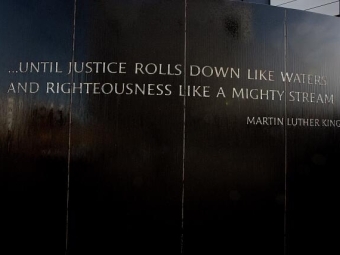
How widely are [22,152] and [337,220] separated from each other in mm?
4671

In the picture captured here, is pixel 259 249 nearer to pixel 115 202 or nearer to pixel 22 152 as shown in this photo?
pixel 115 202

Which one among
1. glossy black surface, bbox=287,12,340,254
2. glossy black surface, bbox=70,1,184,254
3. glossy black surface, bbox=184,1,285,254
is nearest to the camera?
glossy black surface, bbox=70,1,184,254

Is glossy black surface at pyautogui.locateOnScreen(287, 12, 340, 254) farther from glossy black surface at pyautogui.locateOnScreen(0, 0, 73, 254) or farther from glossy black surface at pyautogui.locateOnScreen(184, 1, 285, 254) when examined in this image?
glossy black surface at pyautogui.locateOnScreen(0, 0, 73, 254)

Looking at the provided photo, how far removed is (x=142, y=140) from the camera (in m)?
5.60

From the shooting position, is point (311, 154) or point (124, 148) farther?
point (311, 154)

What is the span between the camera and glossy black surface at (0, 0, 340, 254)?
218 inches

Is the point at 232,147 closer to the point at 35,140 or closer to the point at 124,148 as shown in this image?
the point at 124,148

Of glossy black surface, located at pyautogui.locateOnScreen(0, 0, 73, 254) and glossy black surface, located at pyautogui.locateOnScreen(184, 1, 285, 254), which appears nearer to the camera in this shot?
glossy black surface, located at pyautogui.locateOnScreen(0, 0, 73, 254)

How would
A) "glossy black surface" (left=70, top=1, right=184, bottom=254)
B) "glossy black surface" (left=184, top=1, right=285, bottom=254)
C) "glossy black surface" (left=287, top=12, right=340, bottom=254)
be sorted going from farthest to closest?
"glossy black surface" (left=287, top=12, right=340, bottom=254) → "glossy black surface" (left=184, top=1, right=285, bottom=254) → "glossy black surface" (left=70, top=1, right=184, bottom=254)

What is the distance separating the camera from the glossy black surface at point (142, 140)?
5.53m

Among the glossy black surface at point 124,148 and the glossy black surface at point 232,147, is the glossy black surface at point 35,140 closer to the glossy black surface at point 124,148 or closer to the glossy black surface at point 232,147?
the glossy black surface at point 124,148

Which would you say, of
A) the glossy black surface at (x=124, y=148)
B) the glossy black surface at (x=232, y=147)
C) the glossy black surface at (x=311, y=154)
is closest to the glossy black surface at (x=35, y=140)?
the glossy black surface at (x=124, y=148)

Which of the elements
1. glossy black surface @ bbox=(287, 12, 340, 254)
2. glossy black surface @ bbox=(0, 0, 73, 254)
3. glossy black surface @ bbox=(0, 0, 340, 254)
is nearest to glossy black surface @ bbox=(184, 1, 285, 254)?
glossy black surface @ bbox=(0, 0, 340, 254)

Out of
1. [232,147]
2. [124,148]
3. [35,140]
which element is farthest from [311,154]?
[35,140]
